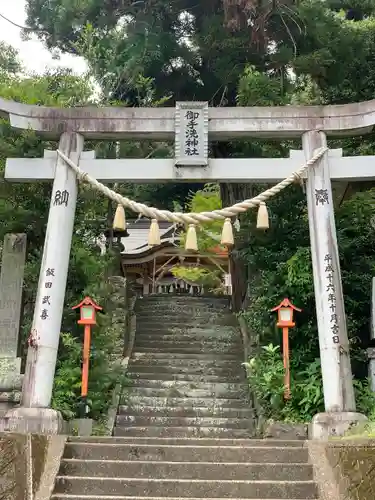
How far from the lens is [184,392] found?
33.3 ft

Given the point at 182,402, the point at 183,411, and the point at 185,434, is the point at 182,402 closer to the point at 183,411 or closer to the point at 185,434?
the point at 183,411

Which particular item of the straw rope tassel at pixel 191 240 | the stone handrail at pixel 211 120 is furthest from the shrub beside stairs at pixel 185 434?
the stone handrail at pixel 211 120

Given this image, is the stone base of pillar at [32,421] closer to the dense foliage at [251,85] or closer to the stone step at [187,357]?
the dense foliage at [251,85]

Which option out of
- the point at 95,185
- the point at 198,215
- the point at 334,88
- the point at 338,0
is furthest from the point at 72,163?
the point at 338,0

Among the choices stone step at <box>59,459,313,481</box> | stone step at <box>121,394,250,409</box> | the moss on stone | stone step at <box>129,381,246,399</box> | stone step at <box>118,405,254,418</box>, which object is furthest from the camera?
stone step at <box>129,381,246,399</box>

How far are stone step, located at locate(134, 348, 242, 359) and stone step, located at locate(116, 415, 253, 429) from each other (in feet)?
7.83

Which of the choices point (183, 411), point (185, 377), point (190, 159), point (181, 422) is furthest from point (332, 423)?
point (190, 159)

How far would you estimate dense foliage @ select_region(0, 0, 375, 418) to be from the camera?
32.4ft

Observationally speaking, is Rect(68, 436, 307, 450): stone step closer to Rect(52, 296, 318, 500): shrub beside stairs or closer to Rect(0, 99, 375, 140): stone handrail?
Rect(52, 296, 318, 500): shrub beside stairs

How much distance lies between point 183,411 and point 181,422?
29cm

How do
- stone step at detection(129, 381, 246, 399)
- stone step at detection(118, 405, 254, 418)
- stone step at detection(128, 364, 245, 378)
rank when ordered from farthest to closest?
stone step at detection(128, 364, 245, 378) < stone step at detection(129, 381, 246, 399) < stone step at detection(118, 405, 254, 418)

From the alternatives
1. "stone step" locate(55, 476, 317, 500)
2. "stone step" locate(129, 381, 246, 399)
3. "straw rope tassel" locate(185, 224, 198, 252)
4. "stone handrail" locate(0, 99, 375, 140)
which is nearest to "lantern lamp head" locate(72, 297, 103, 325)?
"straw rope tassel" locate(185, 224, 198, 252)

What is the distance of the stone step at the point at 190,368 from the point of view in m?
10.9

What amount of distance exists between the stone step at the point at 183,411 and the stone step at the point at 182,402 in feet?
0.30
